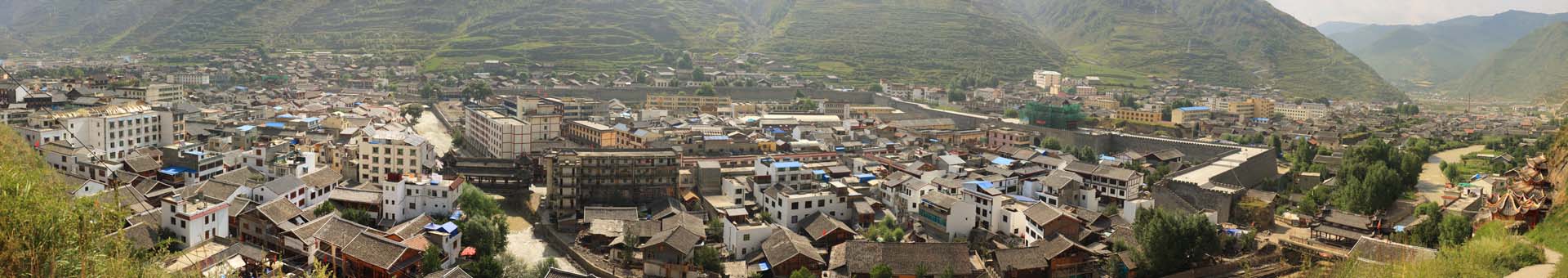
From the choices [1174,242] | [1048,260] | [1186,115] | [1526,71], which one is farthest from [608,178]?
[1526,71]

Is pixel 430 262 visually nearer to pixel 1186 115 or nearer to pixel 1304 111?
pixel 1186 115

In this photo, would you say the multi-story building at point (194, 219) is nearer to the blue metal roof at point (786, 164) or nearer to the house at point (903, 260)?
the house at point (903, 260)

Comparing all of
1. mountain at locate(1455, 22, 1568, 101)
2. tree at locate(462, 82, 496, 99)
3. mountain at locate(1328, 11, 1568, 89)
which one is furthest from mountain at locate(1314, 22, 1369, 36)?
tree at locate(462, 82, 496, 99)

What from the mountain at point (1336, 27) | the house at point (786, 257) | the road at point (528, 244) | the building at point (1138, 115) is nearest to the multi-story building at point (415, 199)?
the road at point (528, 244)

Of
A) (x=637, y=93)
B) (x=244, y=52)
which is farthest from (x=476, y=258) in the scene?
(x=244, y=52)

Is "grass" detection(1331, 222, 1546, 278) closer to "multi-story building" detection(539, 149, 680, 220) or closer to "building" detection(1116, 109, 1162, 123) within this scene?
"multi-story building" detection(539, 149, 680, 220)

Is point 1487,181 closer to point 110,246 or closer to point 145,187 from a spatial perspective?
point 110,246
